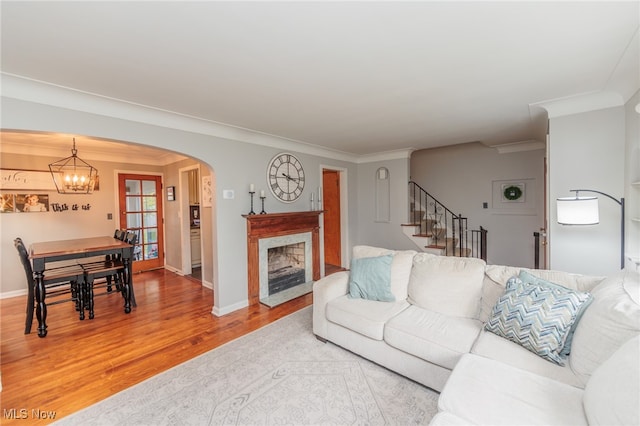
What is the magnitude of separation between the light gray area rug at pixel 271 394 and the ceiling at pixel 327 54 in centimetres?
237

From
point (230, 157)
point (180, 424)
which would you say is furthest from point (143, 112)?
point (180, 424)

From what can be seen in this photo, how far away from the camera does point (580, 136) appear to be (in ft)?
9.12

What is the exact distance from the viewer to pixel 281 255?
181 inches

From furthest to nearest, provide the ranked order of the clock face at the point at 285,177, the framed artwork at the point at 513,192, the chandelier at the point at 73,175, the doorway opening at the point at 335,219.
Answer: the doorway opening at the point at 335,219 < the framed artwork at the point at 513,192 < the clock face at the point at 285,177 < the chandelier at the point at 73,175

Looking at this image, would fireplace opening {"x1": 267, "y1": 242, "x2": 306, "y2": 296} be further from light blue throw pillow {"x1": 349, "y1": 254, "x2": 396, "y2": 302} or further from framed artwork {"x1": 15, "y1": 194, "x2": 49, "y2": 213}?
framed artwork {"x1": 15, "y1": 194, "x2": 49, "y2": 213}

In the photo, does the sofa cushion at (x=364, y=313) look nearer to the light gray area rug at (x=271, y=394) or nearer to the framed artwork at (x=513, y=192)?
the light gray area rug at (x=271, y=394)

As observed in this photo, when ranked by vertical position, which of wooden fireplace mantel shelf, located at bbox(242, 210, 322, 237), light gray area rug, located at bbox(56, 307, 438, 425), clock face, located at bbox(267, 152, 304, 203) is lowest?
light gray area rug, located at bbox(56, 307, 438, 425)

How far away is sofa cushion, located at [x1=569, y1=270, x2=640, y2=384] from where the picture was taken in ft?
4.47

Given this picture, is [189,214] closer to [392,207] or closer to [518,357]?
[392,207]

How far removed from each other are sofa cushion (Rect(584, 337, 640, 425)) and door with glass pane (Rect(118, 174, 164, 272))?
6313 mm

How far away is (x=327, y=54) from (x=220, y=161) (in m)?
2.19

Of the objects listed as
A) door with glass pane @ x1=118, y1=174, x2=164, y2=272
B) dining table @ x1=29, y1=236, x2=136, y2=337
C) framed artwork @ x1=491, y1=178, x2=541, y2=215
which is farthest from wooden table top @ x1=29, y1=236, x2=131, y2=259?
framed artwork @ x1=491, y1=178, x2=541, y2=215

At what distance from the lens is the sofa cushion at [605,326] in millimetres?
1363

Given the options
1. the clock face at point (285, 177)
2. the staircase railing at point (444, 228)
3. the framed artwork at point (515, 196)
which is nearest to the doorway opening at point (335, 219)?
the clock face at point (285, 177)
